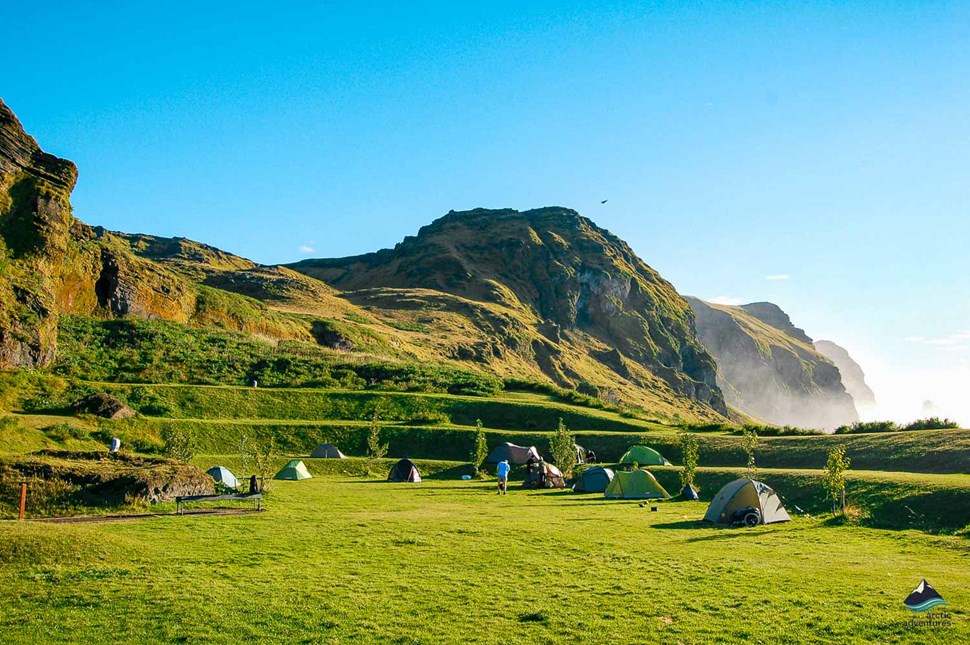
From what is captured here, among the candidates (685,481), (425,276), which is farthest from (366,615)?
(425,276)

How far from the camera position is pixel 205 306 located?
86.1 m

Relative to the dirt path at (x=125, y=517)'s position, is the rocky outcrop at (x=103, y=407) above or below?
above

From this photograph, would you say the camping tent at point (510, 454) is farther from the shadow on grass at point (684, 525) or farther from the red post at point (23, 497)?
the red post at point (23, 497)

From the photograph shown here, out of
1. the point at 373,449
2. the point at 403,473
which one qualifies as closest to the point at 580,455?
the point at 403,473

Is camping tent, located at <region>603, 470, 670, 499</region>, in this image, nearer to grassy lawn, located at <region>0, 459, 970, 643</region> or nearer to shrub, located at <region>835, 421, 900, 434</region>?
grassy lawn, located at <region>0, 459, 970, 643</region>

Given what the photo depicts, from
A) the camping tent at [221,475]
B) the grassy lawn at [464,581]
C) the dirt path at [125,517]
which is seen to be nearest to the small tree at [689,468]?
the grassy lawn at [464,581]

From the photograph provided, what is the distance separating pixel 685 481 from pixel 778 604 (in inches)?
912

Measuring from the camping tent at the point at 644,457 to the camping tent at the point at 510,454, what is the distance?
6591mm

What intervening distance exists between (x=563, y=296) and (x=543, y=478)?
131m

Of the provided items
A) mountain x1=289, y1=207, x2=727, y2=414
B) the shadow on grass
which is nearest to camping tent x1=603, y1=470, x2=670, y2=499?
the shadow on grass

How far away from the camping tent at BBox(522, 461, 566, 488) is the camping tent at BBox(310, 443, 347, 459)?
13953mm

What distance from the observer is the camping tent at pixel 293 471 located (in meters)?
42.8

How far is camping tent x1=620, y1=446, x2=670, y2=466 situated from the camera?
45075 mm

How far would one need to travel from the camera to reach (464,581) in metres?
16.8
